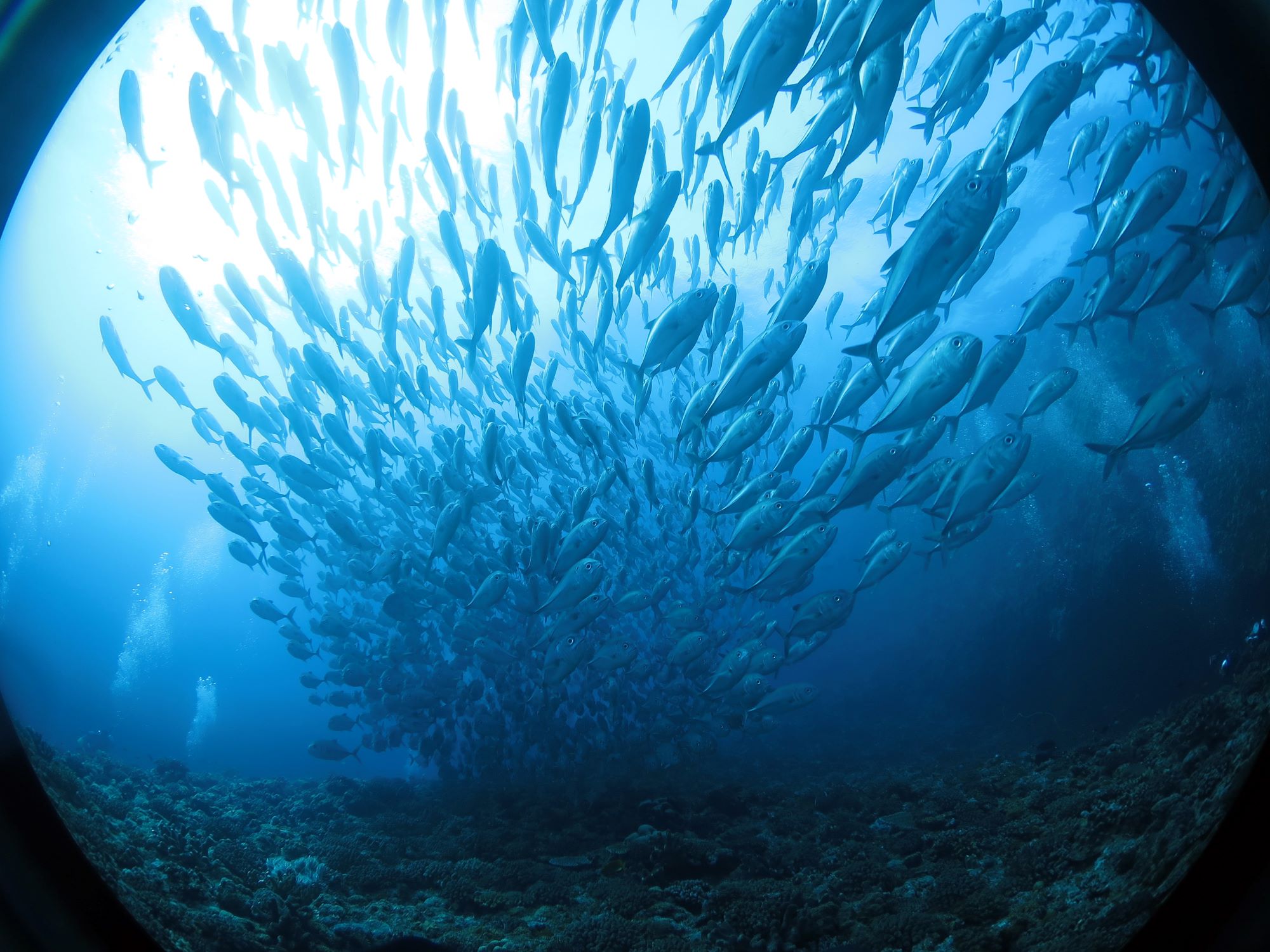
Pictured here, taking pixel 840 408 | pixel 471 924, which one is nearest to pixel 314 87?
pixel 840 408

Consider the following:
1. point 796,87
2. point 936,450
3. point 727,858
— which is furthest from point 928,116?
point 936,450

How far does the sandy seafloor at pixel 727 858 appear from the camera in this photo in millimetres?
2615

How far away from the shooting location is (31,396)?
2712 cm

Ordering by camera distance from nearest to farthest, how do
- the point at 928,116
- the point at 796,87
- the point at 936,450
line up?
the point at 796,87, the point at 928,116, the point at 936,450

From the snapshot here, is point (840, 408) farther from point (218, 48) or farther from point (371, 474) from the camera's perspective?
point (218, 48)

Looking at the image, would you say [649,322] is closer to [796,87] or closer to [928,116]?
[796,87]

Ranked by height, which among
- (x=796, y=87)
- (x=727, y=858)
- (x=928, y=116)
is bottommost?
(x=727, y=858)

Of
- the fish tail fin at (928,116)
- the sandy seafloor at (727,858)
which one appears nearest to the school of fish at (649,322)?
the fish tail fin at (928,116)

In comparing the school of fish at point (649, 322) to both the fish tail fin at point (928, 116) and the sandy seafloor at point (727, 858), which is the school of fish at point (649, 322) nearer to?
the fish tail fin at point (928, 116)

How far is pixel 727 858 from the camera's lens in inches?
163

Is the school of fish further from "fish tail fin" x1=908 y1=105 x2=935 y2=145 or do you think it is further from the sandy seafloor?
the sandy seafloor

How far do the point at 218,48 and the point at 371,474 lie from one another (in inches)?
172

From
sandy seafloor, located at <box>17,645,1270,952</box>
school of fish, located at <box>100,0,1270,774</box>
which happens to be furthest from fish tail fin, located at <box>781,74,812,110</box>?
sandy seafloor, located at <box>17,645,1270,952</box>

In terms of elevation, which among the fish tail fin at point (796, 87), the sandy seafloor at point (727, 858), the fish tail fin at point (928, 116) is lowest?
the sandy seafloor at point (727, 858)
